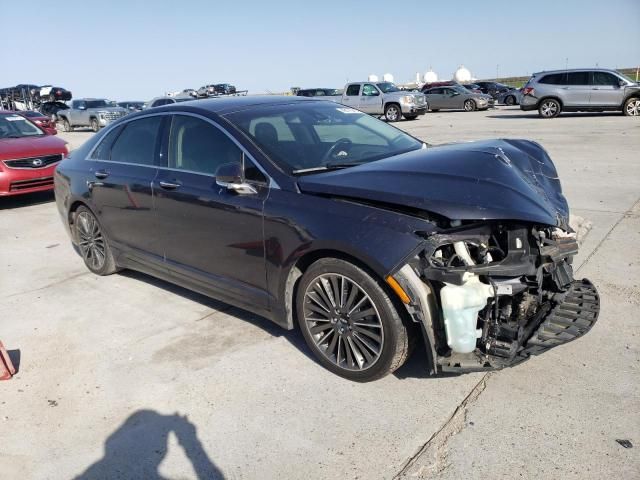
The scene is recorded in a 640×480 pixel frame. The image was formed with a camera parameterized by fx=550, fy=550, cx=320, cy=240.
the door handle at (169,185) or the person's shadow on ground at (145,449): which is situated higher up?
the door handle at (169,185)

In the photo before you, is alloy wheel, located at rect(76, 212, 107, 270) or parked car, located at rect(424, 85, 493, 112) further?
parked car, located at rect(424, 85, 493, 112)

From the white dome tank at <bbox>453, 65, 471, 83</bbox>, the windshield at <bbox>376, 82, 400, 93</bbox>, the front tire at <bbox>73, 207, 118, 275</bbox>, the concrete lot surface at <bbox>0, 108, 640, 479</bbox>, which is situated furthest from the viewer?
the white dome tank at <bbox>453, 65, 471, 83</bbox>

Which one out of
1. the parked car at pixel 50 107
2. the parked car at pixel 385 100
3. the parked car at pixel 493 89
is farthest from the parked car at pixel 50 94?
the parked car at pixel 493 89

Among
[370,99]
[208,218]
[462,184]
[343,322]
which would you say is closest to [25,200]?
[208,218]

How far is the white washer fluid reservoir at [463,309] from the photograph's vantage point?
9.48ft

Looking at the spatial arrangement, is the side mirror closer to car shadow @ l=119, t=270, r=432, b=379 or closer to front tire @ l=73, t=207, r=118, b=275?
car shadow @ l=119, t=270, r=432, b=379

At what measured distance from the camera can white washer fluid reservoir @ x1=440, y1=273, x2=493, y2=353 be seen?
289 centimetres

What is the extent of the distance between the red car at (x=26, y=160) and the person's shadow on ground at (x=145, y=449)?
7590 mm

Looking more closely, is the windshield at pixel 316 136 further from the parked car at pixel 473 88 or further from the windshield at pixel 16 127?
the parked car at pixel 473 88

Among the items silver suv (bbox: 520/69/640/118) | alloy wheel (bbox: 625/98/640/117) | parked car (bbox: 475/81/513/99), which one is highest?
parked car (bbox: 475/81/513/99)

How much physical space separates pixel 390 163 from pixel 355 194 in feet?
1.49

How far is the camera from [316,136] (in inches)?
163

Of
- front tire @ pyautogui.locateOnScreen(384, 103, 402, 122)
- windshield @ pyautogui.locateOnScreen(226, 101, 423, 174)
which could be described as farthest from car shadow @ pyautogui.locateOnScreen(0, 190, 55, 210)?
front tire @ pyautogui.locateOnScreen(384, 103, 402, 122)

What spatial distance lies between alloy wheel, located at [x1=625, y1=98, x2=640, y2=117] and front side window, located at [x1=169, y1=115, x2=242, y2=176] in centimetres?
2034
